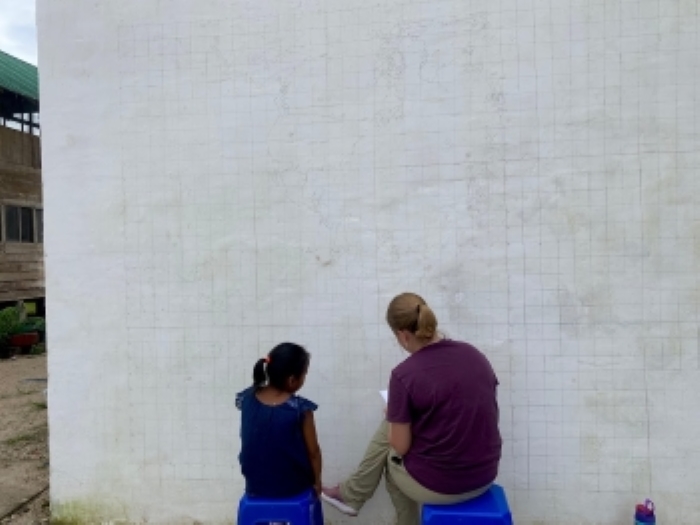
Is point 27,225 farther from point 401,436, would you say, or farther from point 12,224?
point 401,436

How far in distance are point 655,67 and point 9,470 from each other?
15.4 feet

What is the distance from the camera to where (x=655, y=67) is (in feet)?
9.18

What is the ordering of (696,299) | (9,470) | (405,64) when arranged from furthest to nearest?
1. (9,470)
2. (405,64)
3. (696,299)

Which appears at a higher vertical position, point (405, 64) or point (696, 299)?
point (405, 64)

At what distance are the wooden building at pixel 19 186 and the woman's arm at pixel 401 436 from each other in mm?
11249

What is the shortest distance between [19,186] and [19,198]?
246mm

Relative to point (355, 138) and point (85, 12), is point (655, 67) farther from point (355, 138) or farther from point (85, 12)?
point (85, 12)

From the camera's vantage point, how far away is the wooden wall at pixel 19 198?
1117cm

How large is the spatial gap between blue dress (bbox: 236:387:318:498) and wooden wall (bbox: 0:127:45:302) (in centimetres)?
1076

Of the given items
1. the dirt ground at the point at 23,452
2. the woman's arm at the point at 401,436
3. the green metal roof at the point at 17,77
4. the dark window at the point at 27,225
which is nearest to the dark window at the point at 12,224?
the dark window at the point at 27,225

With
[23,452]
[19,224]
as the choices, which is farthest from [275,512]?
[19,224]

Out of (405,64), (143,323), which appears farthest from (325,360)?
(405,64)

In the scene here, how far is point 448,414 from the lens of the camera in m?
2.18

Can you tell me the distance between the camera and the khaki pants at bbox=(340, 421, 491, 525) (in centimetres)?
229
